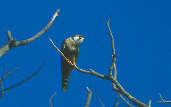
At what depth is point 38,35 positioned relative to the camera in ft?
7.27

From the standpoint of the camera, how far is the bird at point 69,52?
955 cm

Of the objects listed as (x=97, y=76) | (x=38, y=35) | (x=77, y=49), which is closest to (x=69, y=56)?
(x=77, y=49)

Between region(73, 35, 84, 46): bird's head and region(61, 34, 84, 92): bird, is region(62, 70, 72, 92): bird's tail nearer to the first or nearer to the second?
region(61, 34, 84, 92): bird

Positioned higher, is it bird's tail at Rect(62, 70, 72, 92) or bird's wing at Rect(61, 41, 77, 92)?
bird's wing at Rect(61, 41, 77, 92)

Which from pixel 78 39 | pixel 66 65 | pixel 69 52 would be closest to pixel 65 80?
pixel 66 65

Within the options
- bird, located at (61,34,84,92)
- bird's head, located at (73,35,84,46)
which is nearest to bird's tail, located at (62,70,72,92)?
bird, located at (61,34,84,92)

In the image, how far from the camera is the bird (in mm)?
9547

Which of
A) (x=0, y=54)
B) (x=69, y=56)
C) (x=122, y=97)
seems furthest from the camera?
(x=69, y=56)

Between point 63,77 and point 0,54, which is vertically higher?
point 63,77

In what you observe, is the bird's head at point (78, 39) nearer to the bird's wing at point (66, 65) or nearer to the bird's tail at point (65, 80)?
the bird's wing at point (66, 65)

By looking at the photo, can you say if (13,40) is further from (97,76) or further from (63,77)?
(63,77)

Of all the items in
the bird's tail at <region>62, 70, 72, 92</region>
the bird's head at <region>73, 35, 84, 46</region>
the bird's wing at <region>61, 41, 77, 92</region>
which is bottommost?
the bird's tail at <region>62, 70, 72, 92</region>

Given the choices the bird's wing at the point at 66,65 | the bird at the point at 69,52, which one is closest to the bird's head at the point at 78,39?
the bird at the point at 69,52

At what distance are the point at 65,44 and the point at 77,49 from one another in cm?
42
